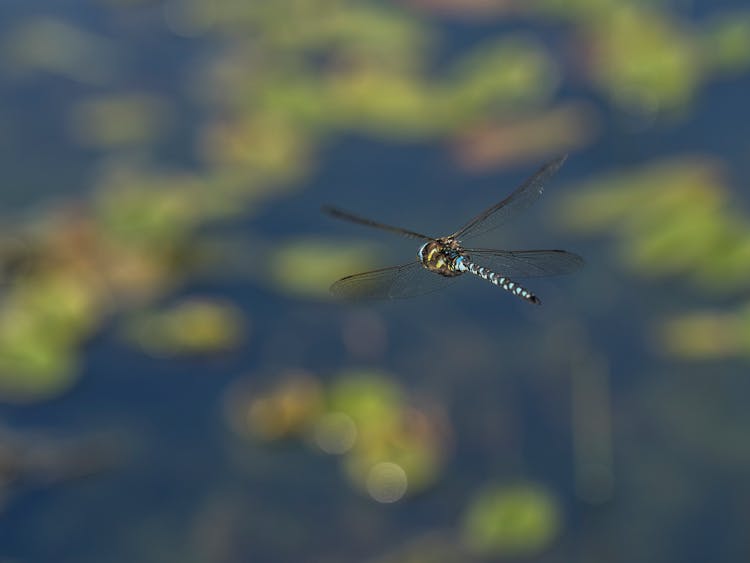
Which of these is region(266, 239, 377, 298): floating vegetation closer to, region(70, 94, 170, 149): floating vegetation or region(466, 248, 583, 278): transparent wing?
region(70, 94, 170, 149): floating vegetation

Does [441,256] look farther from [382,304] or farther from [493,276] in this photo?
[382,304]

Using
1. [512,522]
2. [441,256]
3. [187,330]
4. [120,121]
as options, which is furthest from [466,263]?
[120,121]

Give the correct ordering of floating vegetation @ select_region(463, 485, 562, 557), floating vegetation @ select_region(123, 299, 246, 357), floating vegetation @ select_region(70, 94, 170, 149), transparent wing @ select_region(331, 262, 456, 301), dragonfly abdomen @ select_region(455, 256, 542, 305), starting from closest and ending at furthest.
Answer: transparent wing @ select_region(331, 262, 456, 301) < dragonfly abdomen @ select_region(455, 256, 542, 305) < floating vegetation @ select_region(463, 485, 562, 557) < floating vegetation @ select_region(123, 299, 246, 357) < floating vegetation @ select_region(70, 94, 170, 149)

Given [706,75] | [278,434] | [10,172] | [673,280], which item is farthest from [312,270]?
[706,75]

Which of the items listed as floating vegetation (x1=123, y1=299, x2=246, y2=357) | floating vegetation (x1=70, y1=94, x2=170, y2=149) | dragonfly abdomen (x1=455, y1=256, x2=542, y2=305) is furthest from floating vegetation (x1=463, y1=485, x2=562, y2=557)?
floating vegetation (x1=70, y1=94, x2=170, y2=149)

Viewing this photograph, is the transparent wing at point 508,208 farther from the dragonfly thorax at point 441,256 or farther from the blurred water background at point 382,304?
the blurred water background at point 382,304
